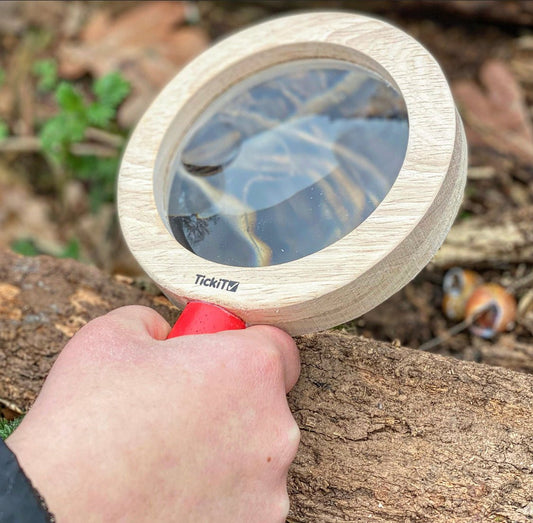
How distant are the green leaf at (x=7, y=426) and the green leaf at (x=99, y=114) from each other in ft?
5.34

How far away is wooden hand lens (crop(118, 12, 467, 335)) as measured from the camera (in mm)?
1345

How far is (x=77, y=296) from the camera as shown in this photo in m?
1.87

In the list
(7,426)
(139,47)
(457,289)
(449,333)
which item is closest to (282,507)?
(7,426)

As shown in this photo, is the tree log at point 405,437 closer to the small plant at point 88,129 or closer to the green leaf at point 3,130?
the small plant at point 88,129

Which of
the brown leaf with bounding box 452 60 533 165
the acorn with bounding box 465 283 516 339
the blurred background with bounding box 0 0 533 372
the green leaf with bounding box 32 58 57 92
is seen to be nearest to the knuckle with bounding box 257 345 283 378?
the blurred background with bounding box 0 0 533 372

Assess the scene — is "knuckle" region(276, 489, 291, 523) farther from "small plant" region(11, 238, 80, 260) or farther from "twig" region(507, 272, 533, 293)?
"small plant" region(11, 238, 80, 260)

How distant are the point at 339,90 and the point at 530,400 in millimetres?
918

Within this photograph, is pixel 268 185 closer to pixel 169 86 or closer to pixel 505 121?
pixel 169 86

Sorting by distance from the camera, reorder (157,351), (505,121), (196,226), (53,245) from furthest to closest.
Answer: (53,245) → (505,121) → (196,226) → (157,351)

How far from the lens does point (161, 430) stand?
1167mm

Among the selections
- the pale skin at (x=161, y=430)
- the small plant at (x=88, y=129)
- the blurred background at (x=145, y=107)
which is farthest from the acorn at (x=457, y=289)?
the small plant at (x=88, y=129)

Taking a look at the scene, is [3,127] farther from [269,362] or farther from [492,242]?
[269,362]

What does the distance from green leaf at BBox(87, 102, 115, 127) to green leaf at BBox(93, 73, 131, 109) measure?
3 centimetres

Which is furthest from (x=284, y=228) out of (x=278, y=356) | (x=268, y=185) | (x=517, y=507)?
(x=517, y=507)
